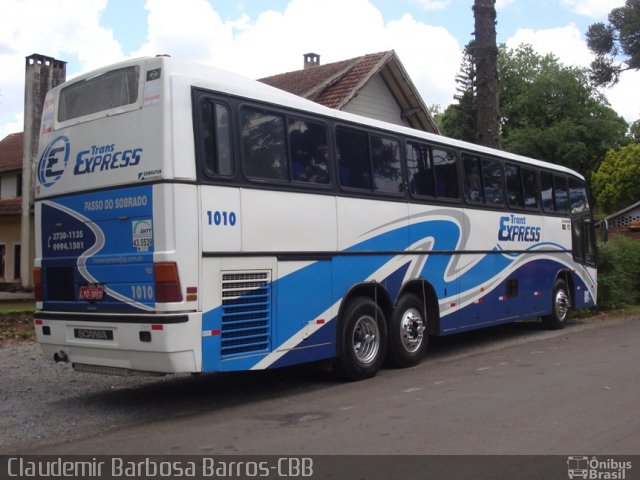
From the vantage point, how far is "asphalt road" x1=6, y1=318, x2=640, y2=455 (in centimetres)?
607

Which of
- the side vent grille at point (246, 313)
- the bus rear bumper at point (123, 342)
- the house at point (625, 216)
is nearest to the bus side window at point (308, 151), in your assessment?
the side vent grille at point (246, 313)

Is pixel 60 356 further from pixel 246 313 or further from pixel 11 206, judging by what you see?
pixel 11 206

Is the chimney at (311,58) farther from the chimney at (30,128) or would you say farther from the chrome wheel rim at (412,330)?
the chrome wheel rim at (412,330)

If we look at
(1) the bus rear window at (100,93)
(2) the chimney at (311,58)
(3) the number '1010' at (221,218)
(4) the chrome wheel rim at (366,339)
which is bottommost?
(4) the chrome wheel rim at (366,339)

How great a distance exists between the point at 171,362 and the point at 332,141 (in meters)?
3.58

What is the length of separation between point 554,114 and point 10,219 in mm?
48231

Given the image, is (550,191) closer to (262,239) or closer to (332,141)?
(332,141)

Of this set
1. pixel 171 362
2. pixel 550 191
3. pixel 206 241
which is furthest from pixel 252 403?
pixel 550 191

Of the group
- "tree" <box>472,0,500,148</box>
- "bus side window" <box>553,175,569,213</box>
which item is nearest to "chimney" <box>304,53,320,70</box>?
"tree" <box>472,0,500,148</box>

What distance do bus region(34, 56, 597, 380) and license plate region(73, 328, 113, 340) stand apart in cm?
2

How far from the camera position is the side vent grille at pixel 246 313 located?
7473mm

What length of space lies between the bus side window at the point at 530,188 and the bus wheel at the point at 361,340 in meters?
5.06

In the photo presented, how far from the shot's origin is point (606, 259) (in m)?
17.8

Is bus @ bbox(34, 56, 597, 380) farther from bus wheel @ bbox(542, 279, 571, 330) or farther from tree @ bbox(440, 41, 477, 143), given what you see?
tree @ bbox(440, 41, 477, 143)
